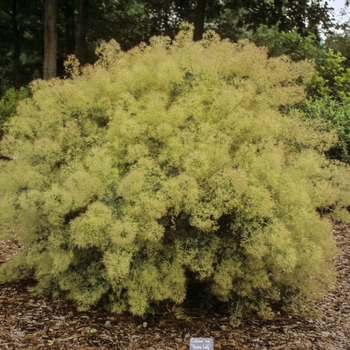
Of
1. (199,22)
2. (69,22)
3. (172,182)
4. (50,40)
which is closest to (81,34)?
(50,40)

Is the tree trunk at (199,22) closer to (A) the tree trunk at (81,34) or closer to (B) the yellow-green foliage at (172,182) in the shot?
(A) the tree trunk at (81,34)

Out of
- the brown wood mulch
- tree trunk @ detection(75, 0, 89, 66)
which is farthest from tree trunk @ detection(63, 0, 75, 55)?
the brown wood mulch

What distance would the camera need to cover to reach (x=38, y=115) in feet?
12.7

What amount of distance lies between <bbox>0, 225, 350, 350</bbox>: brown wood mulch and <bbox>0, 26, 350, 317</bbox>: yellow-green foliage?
0.53 ft

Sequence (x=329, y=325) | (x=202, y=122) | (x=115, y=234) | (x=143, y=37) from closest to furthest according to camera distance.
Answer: (x=115, y=234) < (x=202, y=122) < (x=329, y=325) < (x=143, y=37)

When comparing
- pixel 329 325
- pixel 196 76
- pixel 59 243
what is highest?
pixel 196 76

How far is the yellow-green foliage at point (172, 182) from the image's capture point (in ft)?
9.95

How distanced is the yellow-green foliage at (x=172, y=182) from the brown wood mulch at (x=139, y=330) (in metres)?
0.16

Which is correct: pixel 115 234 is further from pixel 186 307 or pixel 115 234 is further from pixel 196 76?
pixel 196 76

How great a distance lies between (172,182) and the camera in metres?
3.00

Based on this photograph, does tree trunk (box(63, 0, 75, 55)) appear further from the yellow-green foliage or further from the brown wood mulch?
the brown wood mulch

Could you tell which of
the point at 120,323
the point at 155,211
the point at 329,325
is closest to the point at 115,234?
the point at 155,211

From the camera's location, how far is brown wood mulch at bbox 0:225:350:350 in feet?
10.6

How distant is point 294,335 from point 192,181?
1.49 meters
